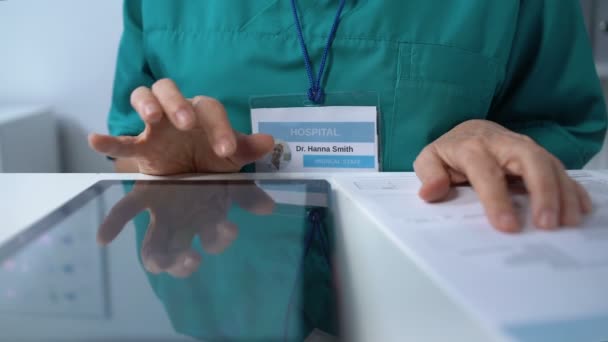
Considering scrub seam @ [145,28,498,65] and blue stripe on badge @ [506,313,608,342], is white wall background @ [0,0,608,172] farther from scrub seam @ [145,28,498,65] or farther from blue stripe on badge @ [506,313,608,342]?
blue stripe on badge @ [506,313,608,342]

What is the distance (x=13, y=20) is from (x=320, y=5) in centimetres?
106

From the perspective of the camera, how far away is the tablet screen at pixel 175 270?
0.89ft

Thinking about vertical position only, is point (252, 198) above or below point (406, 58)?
below

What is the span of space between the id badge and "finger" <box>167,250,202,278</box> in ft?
1.04

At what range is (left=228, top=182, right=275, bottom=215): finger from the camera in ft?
1.50

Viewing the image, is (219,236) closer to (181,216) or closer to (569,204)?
(181,216)

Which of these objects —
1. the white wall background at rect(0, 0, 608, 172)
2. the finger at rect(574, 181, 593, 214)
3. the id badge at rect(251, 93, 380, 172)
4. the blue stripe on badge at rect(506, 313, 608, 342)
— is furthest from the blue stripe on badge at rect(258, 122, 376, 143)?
the white wall background at rect(0, 0, 608, 172)

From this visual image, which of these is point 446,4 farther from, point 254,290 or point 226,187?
point 254,290

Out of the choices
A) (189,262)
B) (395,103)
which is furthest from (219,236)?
(395,103)

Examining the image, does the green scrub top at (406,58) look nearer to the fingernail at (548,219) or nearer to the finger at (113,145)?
the finger at (113,145)

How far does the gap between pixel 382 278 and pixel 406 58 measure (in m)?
0.42

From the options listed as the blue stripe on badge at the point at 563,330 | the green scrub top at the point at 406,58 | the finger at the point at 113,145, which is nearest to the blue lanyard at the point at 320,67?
the green scrub top at the point at 406,58

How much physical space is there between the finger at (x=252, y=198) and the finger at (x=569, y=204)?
0.23m

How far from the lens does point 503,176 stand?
15.4 inches
